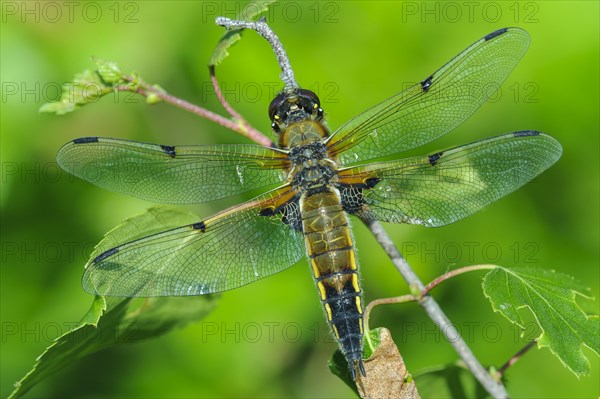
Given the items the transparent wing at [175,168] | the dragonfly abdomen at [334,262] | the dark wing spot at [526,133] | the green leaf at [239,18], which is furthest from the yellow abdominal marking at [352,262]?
the green leaf at [239,18]

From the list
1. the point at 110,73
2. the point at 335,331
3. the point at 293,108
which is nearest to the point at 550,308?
the point at 335,331

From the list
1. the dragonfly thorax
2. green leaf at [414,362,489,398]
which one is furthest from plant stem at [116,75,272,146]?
green leaf at [414,362,489,398]

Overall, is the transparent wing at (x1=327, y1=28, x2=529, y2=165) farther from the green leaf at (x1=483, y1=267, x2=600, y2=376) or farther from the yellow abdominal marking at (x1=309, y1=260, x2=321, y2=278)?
the green leaf at (x1=483, y1=267, x2=600, y2=376)

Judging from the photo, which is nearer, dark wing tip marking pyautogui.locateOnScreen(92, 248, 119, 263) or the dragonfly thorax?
dark wing tip marking pyautogui.locateOnScreen(92, 248, 119, 263)

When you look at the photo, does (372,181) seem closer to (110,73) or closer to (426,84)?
(426,84)

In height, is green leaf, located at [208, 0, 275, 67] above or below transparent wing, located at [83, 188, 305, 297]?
above

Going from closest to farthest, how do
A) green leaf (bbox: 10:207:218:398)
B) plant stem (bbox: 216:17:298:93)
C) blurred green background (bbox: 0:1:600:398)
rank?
green leaf (bbox: 10:207:218:398) < plant stem (bbox: 216:17:298:93) < blurred green background (bbox: 0:1:600:398)

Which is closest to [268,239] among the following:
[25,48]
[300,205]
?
[300,205]
